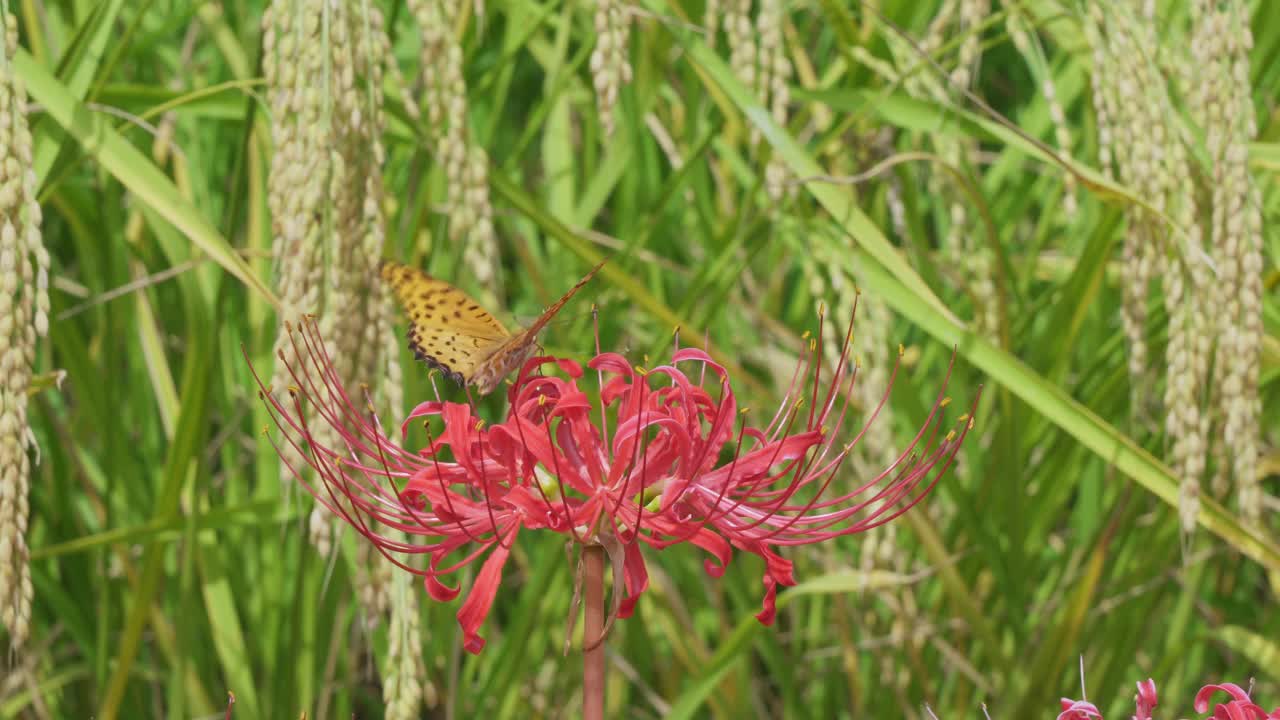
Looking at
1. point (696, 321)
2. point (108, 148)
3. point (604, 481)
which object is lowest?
point (696, 321)

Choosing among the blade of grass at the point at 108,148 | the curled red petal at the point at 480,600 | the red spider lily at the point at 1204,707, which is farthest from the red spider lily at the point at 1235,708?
the blade of grass at the point at 108,148

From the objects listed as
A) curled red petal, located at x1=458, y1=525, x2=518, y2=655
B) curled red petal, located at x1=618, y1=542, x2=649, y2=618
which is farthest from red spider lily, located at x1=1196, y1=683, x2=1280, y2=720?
curled red petal, located at x1=458, y1=525, x2=518, y2=655

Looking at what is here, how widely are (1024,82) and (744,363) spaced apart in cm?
86

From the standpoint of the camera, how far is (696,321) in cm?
230

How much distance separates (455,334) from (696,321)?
0.86 meters

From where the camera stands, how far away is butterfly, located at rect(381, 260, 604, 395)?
134 cm

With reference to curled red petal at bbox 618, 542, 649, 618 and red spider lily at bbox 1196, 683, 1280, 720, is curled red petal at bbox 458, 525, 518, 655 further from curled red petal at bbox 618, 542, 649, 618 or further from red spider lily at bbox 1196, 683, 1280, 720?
red spider lily at bbox 1196, 683, 1280, 720

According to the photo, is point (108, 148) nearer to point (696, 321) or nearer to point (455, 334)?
point (455, 334)

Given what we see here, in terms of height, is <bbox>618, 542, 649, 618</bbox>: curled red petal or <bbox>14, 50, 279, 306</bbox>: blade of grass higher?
<bbox>14, 50, 279, 306</bbox>: blade of grass

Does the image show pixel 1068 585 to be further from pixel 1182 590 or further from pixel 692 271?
pixel 692 271

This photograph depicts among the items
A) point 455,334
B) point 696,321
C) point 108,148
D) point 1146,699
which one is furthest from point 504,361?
point 696,321

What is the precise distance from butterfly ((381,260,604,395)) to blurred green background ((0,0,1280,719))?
0.34ft

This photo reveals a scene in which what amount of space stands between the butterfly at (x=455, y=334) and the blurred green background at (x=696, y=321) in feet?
0.34

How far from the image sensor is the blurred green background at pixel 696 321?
1886mm
